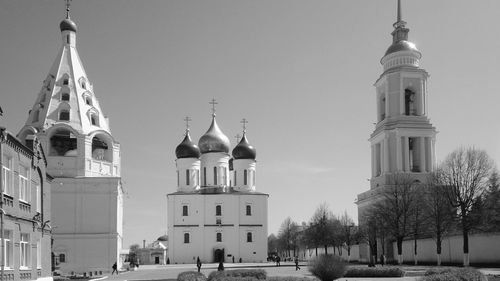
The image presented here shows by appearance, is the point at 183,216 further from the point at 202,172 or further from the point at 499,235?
the point at 499,235

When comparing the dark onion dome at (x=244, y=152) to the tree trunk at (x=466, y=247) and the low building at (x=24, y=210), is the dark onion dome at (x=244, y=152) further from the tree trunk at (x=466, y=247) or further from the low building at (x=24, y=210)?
the low building at (x=24, y=210)

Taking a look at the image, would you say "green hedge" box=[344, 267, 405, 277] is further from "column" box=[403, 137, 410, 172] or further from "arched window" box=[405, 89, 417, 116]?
"arched window" box=[405, 89, 417, 116]

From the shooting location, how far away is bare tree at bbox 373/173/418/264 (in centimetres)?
5203

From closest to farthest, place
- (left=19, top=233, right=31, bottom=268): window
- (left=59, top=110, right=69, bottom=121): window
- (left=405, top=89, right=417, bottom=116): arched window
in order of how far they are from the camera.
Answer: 1. (left=19, top=233, right=31, bottom=268): window
2. (left=59, top=110, right=69, bottom=121): window
3. (left=405, top=89, right=417, bottom=116): arched window

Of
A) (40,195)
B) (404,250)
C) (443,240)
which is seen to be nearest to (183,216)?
(404,250)

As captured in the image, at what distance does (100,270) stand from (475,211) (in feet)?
104

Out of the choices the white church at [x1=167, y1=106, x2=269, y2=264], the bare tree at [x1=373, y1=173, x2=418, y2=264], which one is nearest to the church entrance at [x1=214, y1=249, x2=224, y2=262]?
the white church at [x1=167, y1=106, x2=269, y2=264]

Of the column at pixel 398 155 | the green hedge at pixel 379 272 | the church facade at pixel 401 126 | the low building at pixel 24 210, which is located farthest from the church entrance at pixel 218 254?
the low building at pixel 24 210

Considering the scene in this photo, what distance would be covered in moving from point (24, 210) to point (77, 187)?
31.0 m

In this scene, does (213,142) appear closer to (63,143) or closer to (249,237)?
(249,237)

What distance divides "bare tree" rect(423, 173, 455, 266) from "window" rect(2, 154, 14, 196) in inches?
1371

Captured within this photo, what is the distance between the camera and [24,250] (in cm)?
2389

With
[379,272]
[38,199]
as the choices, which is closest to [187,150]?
[379,272]

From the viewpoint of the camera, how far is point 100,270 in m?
52.7
